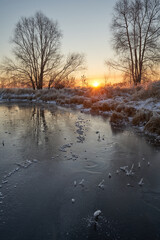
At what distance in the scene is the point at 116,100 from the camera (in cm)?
1252

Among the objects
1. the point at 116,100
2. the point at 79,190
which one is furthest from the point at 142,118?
the point at 79,190

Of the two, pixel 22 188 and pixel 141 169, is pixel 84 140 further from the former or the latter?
pixel 22 188

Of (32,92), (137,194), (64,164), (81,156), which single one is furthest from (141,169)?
(32,92)

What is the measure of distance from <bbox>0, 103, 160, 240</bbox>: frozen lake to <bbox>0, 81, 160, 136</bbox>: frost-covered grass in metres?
2.55

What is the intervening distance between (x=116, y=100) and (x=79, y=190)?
33.9 feet

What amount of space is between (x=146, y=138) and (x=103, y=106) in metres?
6.48

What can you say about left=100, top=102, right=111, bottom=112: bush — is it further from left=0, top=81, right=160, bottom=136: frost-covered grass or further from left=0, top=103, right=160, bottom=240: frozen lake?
left=0, top=103, right=160, bottom=240: frozen lake

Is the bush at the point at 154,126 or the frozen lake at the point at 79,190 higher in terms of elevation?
the bush at the point at 154,126

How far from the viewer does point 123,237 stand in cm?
206

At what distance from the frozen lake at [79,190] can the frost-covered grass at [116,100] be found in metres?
2.55

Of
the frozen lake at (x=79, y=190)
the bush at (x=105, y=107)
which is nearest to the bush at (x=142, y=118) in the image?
the frozen lake at (x=79, y=190)

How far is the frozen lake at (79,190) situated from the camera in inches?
85.6

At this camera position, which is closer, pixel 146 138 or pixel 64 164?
pixel 64 164

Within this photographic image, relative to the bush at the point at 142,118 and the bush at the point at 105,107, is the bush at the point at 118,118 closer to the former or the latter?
the bush at the point at 142,118
